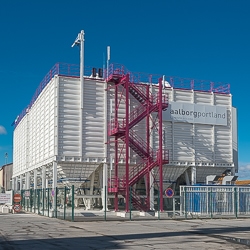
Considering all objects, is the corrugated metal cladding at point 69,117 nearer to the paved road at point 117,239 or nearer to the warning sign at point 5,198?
the warning sign at point 5,198

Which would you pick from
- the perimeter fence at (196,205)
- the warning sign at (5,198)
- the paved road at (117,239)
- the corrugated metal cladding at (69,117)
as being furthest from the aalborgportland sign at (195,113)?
the paved road at (117,239)

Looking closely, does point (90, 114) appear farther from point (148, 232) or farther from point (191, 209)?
point (148, 232)

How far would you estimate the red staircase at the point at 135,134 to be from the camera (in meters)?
34.6

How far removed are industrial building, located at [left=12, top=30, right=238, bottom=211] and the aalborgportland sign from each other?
0.08 meters

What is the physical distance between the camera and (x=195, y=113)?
A: 39.5m

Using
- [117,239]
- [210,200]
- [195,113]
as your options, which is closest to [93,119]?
[195,113]

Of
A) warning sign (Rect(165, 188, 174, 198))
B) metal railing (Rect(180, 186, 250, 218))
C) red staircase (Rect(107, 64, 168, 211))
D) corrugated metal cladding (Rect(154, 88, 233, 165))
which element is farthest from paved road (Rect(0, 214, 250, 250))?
corrugated metal cladding (Rect(154, 88, 233, 165))

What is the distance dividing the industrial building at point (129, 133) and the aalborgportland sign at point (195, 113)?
0.28 ft

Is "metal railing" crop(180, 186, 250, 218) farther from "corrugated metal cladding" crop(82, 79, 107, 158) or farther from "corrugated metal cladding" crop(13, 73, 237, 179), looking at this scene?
"corrugated metal cladding" crop(82, 79, 107, 158)

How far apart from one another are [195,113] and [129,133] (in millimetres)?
6668

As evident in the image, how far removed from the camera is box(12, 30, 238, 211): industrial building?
35.0 meters

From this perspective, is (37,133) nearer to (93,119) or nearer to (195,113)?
(93,119)

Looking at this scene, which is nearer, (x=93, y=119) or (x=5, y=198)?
(x=93, y=119)

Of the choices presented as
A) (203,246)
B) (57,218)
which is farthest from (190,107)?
(203,246)
